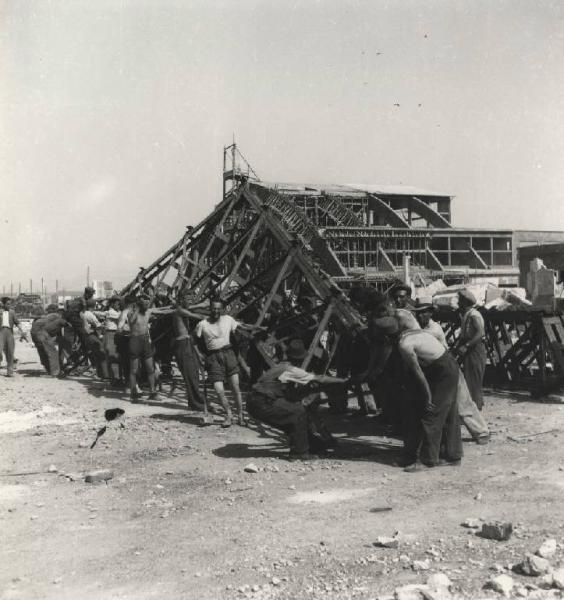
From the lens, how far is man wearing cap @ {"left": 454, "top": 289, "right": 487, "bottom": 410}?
784 centimetres

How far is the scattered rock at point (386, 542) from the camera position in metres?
4.27

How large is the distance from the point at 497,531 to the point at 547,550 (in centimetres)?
36

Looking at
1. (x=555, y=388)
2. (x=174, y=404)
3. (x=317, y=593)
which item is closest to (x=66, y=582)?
(x=317, y=593)

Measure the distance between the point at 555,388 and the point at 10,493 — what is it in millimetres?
8164

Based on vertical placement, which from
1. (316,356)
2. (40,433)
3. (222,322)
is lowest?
(40,433)

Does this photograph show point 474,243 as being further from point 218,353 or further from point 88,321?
point 218,353

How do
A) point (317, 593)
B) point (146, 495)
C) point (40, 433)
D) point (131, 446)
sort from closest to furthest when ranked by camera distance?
point (317, 593) < point (146, 495) < point (131, 446) < point (40, 433)

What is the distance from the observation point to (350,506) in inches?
203

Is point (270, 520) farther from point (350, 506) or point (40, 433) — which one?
point (40, 433)

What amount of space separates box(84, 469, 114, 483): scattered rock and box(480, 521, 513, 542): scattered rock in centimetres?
365

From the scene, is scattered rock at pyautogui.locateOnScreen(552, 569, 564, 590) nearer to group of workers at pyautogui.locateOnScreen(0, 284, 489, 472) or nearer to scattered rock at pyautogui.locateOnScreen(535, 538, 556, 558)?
scattered rock at pyautogui.locateOnScreen(535, 538, 556, 558)

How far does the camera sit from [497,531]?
4301mm

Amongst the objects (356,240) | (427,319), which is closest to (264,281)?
(427,319)

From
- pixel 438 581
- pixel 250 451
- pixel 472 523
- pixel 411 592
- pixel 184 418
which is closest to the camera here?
pixel 411 592
